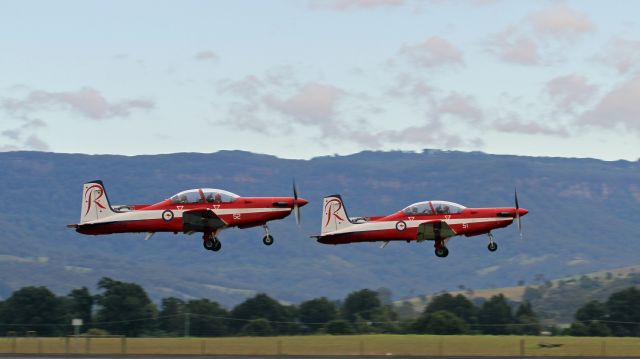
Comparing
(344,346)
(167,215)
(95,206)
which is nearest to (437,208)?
(167,215)

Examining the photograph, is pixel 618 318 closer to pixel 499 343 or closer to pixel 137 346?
pixel 499 343

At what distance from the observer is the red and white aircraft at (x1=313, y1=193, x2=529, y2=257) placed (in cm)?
7875

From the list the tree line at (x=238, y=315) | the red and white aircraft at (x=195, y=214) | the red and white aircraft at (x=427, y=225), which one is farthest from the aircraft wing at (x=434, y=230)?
the tree line at (x=238, y=315)

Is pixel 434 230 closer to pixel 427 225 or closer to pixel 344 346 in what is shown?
pixel 427 225

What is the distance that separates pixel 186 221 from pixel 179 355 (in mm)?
17759

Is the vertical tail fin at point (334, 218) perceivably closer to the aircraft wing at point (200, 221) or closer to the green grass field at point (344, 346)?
the aircraft wing at point (200, 221)

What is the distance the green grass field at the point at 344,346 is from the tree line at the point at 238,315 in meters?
27.0

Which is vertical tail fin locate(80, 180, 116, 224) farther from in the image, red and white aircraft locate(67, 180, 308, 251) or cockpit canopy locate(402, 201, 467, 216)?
cockpit canopy locate(402, 201, 467, 216)

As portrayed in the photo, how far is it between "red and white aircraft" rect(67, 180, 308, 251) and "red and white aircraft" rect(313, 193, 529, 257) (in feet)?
19.6

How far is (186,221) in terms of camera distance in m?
73.2

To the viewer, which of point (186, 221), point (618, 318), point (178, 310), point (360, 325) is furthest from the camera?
point (178, 310)

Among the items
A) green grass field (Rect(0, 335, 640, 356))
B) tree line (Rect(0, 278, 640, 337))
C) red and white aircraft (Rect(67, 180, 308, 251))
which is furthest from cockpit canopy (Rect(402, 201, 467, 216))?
tree line (Rect(0, 278, 640, 337))

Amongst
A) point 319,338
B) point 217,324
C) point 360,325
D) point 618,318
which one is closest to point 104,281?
point 217,324

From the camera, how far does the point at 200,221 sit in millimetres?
73250
